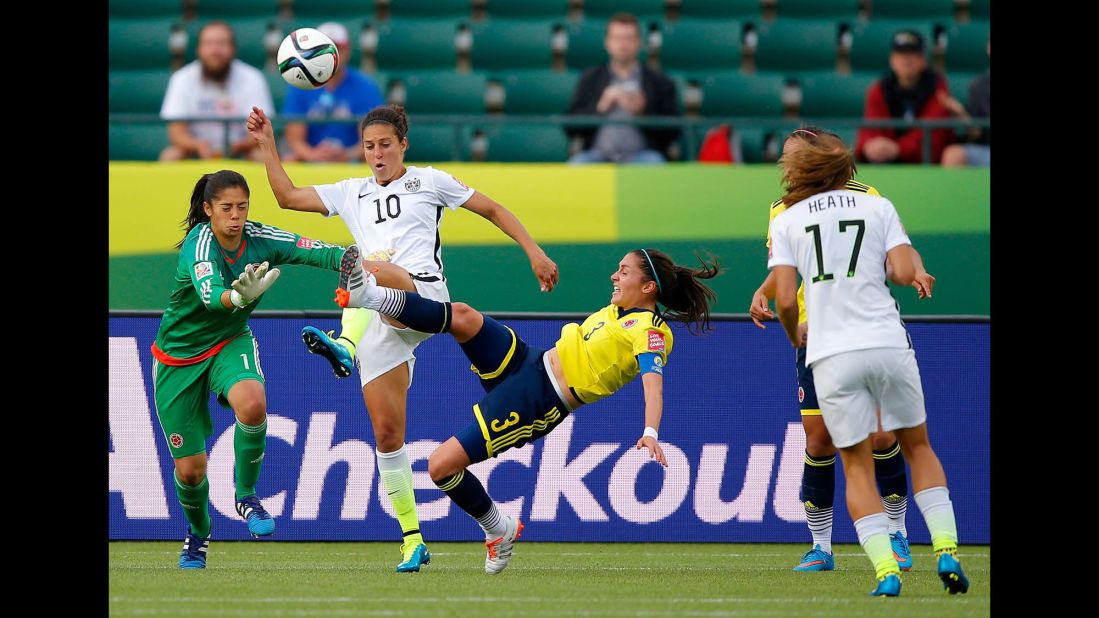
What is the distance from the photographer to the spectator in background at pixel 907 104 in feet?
38.0

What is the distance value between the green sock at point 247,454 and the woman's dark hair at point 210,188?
102 centimetres

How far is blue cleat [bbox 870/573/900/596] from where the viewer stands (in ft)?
20.3

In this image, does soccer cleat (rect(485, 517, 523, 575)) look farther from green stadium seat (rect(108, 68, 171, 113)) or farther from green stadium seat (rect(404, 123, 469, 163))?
green stadium seat (rect(108, 68, 171, 113))

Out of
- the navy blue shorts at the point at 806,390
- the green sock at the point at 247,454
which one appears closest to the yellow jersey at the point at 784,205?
the navy blue shorts at the point at 806,390

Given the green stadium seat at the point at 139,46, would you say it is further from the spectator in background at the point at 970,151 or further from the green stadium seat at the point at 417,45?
the spectator in background at the point at 970,151

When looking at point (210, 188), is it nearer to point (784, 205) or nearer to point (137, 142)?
point (784, 205)

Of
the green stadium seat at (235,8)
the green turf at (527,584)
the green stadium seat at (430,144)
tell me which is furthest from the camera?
the green stadium seat at (235,8)

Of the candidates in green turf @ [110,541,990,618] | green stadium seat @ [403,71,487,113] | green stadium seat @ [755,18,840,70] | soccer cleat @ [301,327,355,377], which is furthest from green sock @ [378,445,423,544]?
green stadium seat @ [755,18,840,70]

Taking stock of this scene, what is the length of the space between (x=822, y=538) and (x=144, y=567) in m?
3.49

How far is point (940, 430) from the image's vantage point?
9.55 meters

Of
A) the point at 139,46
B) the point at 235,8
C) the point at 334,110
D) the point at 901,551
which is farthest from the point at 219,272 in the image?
the point at 235,8

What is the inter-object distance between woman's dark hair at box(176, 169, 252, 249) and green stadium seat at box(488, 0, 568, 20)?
22.4 ft

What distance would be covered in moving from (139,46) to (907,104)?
6896mm
